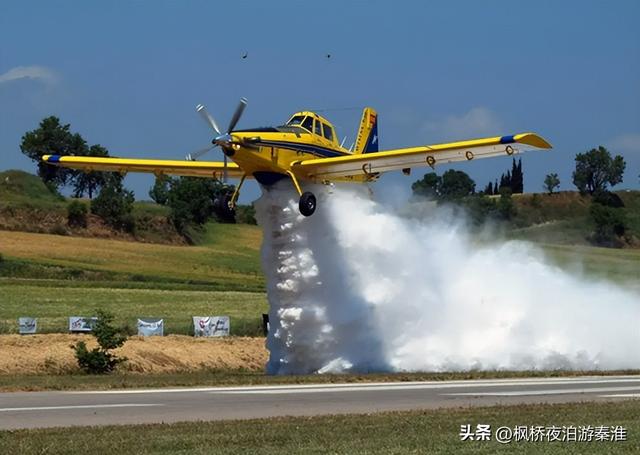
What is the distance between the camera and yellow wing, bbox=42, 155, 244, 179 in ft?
123

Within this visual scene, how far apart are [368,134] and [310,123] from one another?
19.0 ft

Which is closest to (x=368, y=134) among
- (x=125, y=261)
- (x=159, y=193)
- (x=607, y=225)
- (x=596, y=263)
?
(x=596, y=263)

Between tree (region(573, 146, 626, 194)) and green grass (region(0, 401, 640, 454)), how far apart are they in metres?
77.2

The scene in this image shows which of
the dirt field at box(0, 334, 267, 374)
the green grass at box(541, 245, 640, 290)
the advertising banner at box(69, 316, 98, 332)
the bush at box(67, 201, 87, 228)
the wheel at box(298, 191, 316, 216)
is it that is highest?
the bush at box(67, 201, 87, 228)

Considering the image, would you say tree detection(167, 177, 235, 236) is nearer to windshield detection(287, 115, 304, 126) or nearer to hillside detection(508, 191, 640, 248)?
hillside detection(508, 191, 640, 248)

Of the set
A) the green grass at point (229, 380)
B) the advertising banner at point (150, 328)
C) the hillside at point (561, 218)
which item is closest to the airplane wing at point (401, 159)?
the green grass at point (229, 380)

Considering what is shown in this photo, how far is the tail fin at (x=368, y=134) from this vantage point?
40219 millimetres

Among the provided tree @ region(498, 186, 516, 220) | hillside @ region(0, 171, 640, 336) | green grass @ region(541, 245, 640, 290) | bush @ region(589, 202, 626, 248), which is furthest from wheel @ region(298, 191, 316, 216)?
tree @ region(498, 186, 516, 220)

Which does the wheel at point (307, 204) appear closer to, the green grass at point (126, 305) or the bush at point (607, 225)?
the green grass at point (126, 305)

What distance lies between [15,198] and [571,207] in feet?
135

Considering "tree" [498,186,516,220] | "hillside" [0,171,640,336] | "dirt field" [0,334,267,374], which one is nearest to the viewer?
"dirt field" [0,334,267,374]

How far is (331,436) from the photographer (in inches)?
666

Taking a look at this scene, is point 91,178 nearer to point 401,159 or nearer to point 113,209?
point 113,209

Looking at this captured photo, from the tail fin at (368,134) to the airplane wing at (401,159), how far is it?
4341 mm
